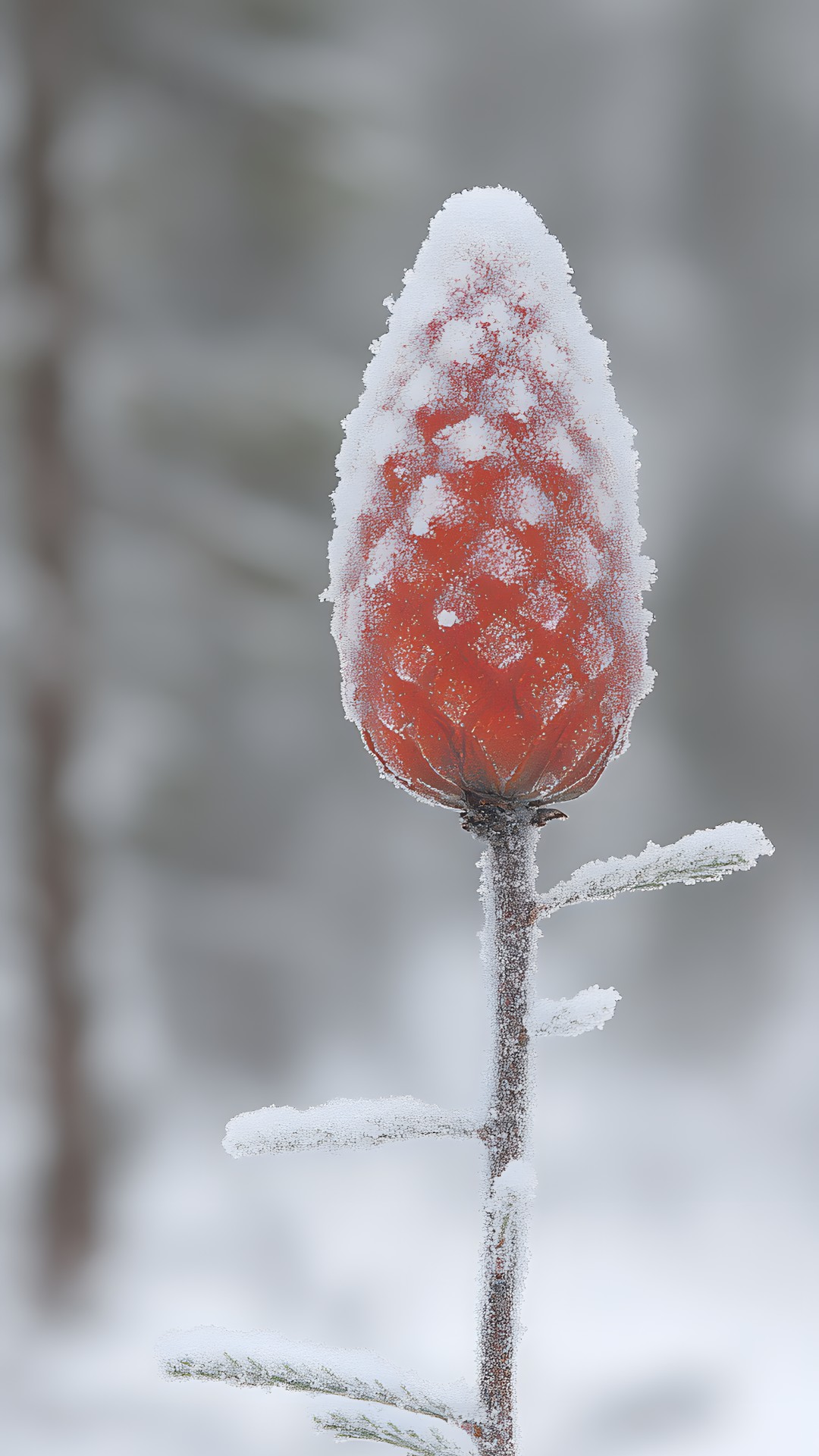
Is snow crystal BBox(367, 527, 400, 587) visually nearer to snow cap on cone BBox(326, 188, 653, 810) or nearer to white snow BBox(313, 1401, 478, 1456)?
snow cap on cone BBox(326, 188, 653, 810)

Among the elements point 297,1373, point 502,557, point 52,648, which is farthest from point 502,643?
point 52,648

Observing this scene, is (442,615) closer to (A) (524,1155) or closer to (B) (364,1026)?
(A) (524,1155)

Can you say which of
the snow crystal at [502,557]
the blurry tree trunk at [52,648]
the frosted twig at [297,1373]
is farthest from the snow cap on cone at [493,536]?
the blurry tree trunk at [52,648]

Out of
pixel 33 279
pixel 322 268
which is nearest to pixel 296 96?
pixel 322 268

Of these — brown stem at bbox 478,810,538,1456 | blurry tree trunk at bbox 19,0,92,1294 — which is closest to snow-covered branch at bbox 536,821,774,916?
brown stem at bbox 478,810,538,1456

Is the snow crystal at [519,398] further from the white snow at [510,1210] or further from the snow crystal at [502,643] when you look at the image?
the white snow at [510,1210]
